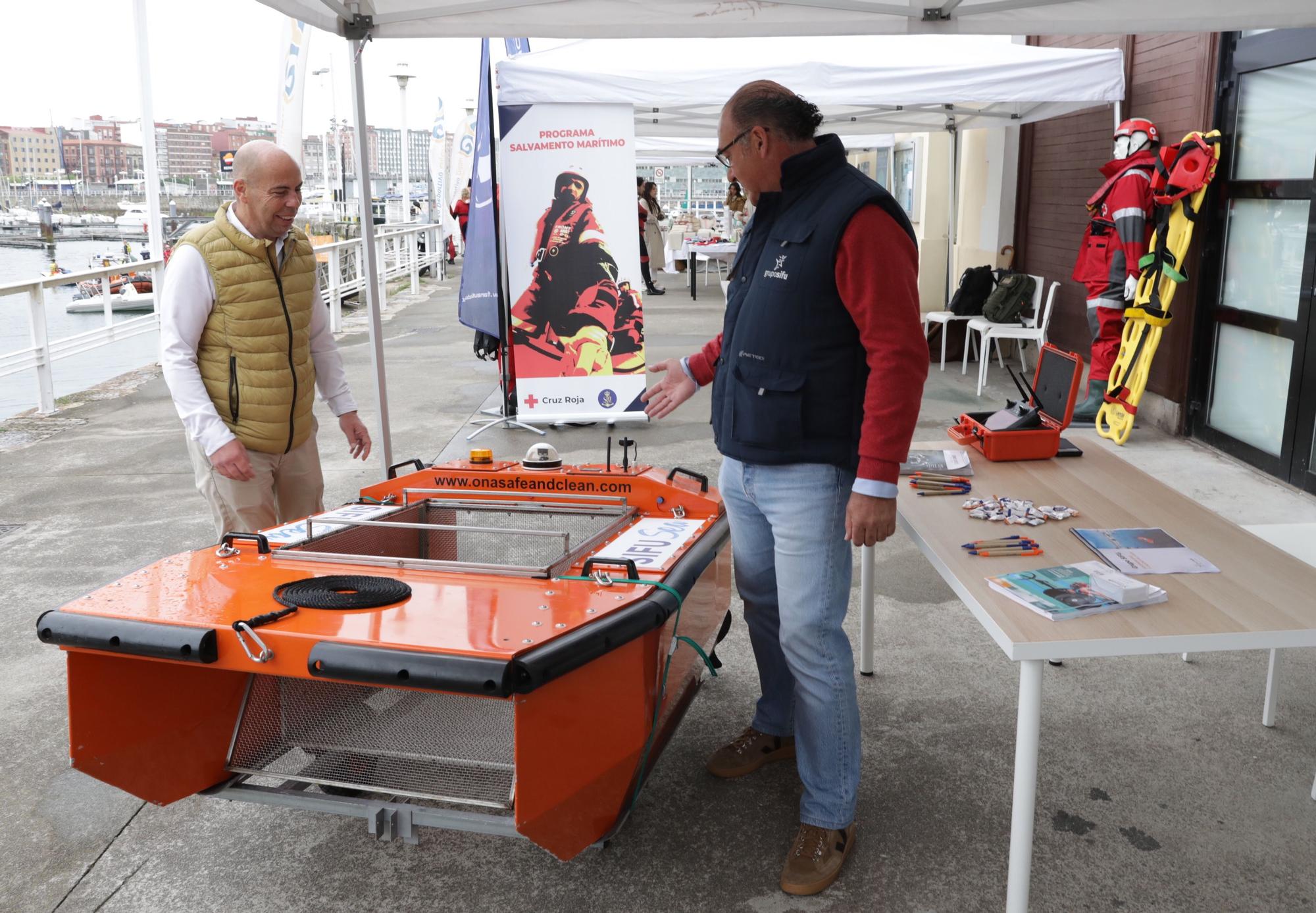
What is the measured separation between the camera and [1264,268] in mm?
5949

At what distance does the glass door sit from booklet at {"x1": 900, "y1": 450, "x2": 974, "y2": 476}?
132 inches

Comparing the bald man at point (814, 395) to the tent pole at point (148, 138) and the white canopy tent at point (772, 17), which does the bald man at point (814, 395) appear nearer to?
the white canopy tent at point (772, 17)

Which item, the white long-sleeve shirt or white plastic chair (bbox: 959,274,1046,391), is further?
white plastic chair (bbox: 959,274,1046,391)

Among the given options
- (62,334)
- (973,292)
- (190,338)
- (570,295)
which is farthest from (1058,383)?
(62,334)

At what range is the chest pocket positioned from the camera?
87.0 inches

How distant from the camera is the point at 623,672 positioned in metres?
2.05

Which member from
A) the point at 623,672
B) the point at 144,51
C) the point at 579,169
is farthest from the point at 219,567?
the point at 144,51

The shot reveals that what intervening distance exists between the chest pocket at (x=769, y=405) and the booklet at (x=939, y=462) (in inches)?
34.5

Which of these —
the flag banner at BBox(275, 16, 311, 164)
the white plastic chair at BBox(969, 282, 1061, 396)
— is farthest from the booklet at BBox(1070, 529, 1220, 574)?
the flag banner at BBox(275, 16, 311, 164)

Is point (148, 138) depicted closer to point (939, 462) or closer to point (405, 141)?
point (939, 462)

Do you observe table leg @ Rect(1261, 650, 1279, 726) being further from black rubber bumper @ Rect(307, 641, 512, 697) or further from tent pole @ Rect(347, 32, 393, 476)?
tent pole @ Rect(347, 32, 393, 476)

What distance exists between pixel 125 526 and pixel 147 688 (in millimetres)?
3320

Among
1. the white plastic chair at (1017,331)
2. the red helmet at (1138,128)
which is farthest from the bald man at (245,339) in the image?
the white plastic chair at (1017,331)

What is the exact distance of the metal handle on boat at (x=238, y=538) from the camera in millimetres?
2432
